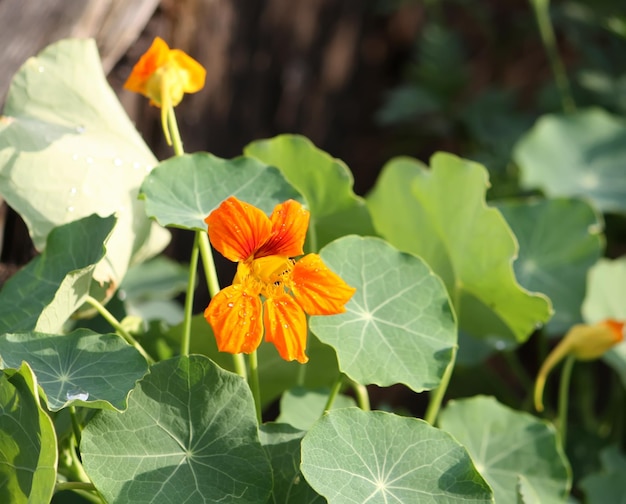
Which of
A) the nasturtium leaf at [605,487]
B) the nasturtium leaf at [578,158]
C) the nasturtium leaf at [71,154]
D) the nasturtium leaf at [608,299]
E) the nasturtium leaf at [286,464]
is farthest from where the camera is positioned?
the nasturtium leaf at [578,158]

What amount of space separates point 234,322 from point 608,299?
75 cm

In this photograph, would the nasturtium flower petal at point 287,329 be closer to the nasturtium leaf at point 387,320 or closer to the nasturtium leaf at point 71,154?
the nasturtium leaf at point 387,320

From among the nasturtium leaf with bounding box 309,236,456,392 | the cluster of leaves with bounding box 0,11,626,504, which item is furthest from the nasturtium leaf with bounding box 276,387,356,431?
the nasturtium leaf with bounding box 309,236,456,392

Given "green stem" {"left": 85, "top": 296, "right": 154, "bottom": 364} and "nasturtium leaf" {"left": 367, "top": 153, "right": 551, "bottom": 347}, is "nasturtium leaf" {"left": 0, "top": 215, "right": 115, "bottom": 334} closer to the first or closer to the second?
"green stem" {"left": 85, "top": 296, "right": 154, "bottom": 364}

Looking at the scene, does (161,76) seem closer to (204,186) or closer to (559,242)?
(204,186)

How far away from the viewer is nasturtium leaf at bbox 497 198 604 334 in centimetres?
115

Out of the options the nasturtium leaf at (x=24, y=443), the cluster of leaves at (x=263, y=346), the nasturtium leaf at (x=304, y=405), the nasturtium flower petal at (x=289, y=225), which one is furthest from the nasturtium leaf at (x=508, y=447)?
the nasturtium leaf at (x=24, y=443)

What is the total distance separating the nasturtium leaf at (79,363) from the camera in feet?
2.15

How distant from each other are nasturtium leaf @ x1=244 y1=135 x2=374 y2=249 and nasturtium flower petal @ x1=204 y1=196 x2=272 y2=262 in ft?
0.90

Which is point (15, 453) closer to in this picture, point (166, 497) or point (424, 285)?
point (166, 497)

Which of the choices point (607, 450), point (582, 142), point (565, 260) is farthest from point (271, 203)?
point (582, 142)

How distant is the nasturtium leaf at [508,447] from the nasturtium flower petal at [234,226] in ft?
1.30

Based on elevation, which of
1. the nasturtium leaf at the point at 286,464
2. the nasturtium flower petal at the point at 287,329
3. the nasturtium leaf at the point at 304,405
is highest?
the nasturtium flower petal at the point at 287,329

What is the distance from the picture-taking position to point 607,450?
1.17 m
